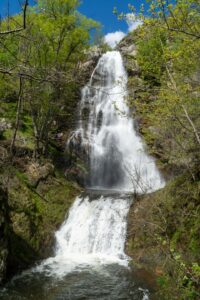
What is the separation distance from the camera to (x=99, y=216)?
14430 millimetres

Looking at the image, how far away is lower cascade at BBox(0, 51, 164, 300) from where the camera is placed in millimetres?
9711

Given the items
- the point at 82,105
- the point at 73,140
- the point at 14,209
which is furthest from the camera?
the point at 82,105

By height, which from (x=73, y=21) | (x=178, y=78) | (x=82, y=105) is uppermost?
(x=73, y=21)

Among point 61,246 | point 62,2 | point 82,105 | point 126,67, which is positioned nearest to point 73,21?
point 62,2

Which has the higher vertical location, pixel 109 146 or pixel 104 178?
pixel 109 146

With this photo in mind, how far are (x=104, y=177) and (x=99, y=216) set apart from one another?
6.02m

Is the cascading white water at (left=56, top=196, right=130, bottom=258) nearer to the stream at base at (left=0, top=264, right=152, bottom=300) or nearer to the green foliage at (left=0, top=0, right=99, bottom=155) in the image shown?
the stream at base at (left=0, top=264, right=152, bottom=300)

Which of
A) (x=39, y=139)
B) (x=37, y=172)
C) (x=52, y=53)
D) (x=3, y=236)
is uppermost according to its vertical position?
(x=52, y=53)

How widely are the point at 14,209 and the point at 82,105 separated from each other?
39.5ft

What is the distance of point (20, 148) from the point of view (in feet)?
57.4

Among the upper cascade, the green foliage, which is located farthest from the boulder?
the upper cascade

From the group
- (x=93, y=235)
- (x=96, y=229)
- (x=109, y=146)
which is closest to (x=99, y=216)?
(x=96, y=229)

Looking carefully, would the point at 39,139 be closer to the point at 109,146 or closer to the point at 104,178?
the point at 104,178

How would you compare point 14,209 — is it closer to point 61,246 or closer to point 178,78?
point 61,246
